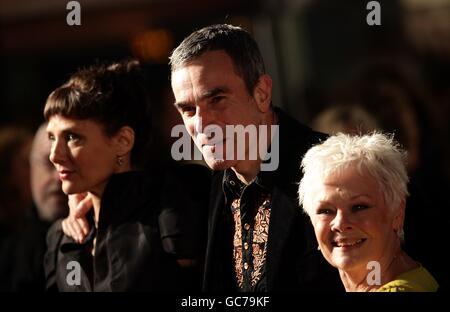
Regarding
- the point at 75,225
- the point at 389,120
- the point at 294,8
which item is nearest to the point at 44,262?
the point at 75,225

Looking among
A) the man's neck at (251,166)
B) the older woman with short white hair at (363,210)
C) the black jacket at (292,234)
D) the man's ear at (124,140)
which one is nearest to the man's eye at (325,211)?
the older woman with short white hair at (363,210)

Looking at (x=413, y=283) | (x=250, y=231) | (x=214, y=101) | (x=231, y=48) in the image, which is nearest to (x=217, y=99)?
(x=214, y=101)

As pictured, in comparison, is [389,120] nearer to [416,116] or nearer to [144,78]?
[416,116]

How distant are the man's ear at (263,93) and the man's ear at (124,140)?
396 mm

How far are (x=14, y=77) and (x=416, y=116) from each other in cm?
248

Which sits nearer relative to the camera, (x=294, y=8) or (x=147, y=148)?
(x=147, y=148)

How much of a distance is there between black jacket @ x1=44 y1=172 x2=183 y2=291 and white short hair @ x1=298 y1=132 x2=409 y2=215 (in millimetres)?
464

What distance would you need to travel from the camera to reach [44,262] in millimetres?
2705

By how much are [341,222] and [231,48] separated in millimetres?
445

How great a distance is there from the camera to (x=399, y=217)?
212cm

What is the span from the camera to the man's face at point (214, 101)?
2.19 meters

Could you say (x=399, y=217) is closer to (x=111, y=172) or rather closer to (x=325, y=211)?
(x=325, y=211)

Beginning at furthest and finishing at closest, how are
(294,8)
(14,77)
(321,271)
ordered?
(14,77), (294,8), (321,271)

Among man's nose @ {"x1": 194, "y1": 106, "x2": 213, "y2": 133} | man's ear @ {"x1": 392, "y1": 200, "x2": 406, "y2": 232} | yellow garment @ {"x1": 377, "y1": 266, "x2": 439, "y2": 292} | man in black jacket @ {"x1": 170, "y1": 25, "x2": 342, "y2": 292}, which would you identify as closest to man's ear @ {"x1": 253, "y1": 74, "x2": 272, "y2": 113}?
man in black jacket @ {"x1": 170, "y1": 25, "x2": 342, "y2": 292}
